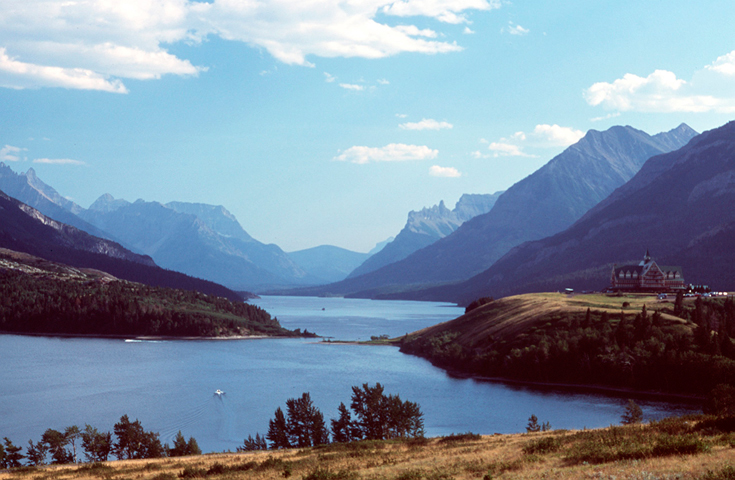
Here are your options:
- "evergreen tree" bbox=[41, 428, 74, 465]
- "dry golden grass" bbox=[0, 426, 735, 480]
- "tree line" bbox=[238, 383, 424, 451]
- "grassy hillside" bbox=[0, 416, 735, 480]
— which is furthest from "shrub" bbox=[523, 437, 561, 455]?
"evergreen tree" bbox=[41, 428, 74, 465]

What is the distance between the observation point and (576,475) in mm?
30266

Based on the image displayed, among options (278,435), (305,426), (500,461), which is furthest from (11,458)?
(500,461)

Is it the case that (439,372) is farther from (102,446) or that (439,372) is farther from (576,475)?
(576,475)

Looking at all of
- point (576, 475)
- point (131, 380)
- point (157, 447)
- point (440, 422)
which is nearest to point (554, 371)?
point (440, 422)

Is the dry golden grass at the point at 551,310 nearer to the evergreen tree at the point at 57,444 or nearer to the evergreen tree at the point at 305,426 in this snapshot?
the evergreen tree at the point at 305,426

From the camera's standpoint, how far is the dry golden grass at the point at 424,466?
99.1 feet

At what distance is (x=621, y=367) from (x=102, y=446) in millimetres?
107382

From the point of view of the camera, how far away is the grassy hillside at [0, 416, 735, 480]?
3058cm

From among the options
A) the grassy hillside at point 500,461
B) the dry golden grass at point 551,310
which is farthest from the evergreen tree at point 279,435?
the dry golden grass at point 551,310

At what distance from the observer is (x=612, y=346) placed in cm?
14488

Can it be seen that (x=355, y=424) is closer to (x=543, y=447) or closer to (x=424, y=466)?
(x=424, y=466)

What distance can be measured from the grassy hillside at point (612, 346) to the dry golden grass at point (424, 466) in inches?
3419

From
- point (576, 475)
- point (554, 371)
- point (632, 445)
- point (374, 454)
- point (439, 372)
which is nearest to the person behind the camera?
point (576, 475)

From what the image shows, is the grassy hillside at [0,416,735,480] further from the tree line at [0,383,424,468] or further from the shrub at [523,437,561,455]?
the tree line at [0,383,424,468]
